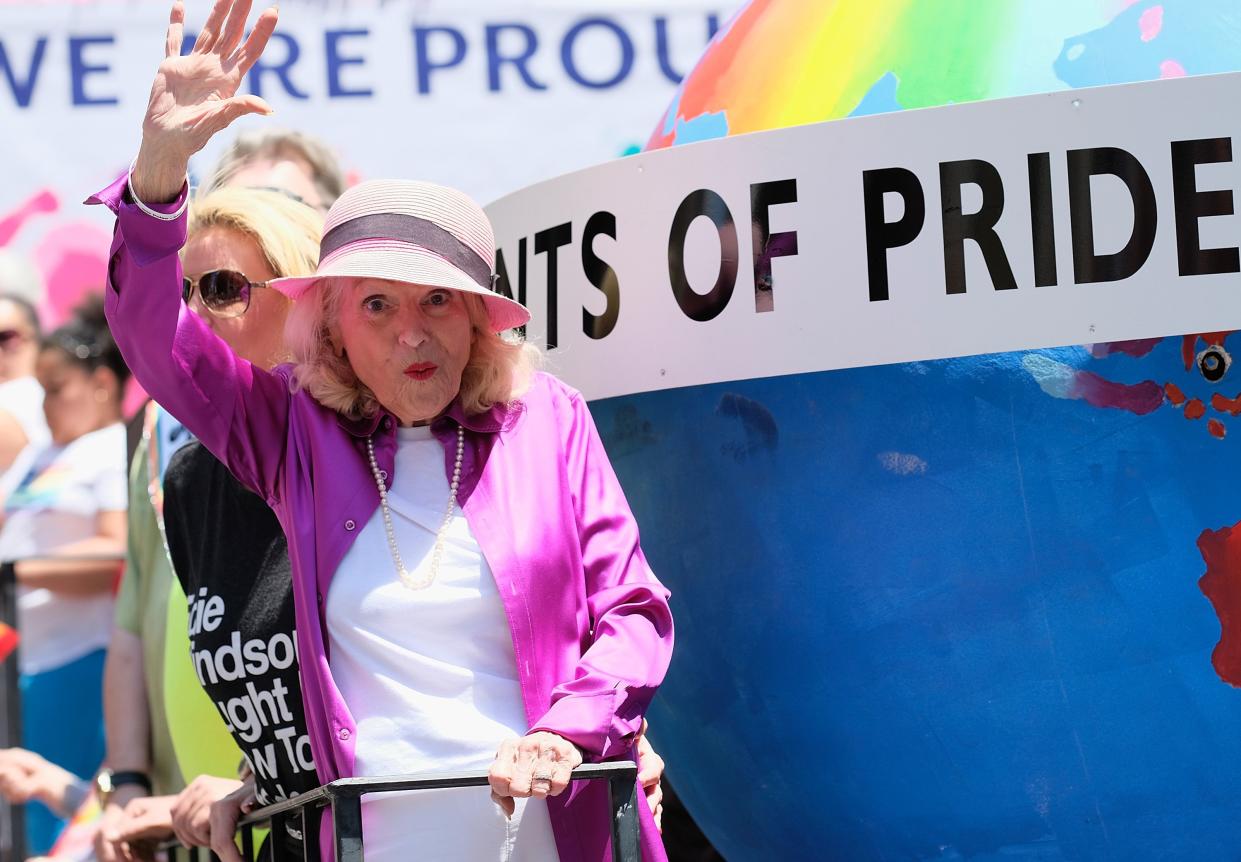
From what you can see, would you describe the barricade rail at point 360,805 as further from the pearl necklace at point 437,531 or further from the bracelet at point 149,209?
the bracelet at point 149,209

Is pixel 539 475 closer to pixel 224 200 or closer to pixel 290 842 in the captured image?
pixel 290 842

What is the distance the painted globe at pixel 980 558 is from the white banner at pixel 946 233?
0.19 ft

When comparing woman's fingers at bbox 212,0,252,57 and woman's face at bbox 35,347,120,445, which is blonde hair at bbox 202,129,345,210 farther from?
woman's fingers at bbox 212,0,252,57

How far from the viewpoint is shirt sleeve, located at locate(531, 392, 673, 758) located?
215 cm

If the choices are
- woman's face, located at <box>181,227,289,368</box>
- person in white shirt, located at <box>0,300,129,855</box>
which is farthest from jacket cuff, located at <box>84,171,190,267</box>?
person in white shirt, located at <box>0,300,129,855</box>

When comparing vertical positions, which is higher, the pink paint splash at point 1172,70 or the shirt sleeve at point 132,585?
the pink paint splash at point 1172,70

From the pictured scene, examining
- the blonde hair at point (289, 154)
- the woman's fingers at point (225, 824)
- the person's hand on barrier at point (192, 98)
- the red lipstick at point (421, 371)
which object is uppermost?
the blonde hair at point (289, 154)

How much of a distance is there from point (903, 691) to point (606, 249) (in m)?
0.85

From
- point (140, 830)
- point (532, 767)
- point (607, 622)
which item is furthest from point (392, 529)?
point (140, 830)

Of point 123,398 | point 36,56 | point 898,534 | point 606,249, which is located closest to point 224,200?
point 606,249

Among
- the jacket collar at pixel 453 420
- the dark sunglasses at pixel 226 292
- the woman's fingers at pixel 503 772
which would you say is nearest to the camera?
the woman's fingers at pixel 503 772

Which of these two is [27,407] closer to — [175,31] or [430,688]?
[175,31]

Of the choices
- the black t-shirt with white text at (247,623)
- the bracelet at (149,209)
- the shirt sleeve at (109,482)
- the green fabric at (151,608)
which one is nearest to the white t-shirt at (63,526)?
the shirt sleeve at (109,482)

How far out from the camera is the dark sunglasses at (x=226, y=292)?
3072 millimetres
